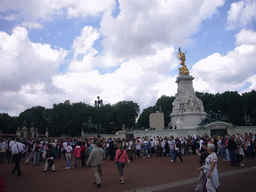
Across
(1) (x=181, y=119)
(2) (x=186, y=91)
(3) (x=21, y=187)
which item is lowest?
(3) (x=21, y=187)

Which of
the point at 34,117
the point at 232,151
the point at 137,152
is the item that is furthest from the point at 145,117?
the point at 232,151

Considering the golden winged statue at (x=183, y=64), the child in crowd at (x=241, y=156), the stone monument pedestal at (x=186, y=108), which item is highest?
the golden winged statue at (x=183, y=64)

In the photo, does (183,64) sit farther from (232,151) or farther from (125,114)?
(232,151)

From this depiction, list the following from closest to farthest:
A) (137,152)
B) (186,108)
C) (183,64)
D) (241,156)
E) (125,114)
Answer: (241,156) → (137,152) → (186,108) → (183,64) → (125,114)

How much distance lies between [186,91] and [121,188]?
3430 cm

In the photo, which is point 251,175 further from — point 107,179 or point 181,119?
point 181,119

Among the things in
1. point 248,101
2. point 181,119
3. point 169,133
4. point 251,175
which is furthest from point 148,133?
point 248,101

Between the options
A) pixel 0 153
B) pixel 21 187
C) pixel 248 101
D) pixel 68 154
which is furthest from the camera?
pixel 248 101

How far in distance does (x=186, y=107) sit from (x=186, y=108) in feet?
0.61

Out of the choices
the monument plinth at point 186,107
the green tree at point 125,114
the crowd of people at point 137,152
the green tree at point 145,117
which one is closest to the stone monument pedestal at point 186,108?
the monument plinth at point 186,107

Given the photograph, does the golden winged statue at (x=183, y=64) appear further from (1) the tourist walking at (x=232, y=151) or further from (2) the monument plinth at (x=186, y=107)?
(1) the tourist walking at (x=232, y=151)

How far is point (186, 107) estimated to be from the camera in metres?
38.1

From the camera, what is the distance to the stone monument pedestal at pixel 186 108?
1468 inches

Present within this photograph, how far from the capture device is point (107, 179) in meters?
9.70
